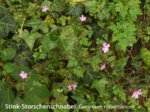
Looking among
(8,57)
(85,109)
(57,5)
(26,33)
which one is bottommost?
(85,109)

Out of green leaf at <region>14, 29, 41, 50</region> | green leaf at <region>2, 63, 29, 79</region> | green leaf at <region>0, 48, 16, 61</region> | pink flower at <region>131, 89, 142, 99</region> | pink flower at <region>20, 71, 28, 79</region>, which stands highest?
green leaf at <region>14, 29, 41, 50</region>

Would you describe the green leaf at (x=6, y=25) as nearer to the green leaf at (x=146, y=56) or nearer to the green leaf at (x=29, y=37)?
the green leaf at (x=29, y=37)

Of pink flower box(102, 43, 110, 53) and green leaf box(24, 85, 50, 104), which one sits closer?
green leaf box(24, 85, 50, 104)

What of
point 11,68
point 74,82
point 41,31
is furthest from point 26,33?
point 74,82

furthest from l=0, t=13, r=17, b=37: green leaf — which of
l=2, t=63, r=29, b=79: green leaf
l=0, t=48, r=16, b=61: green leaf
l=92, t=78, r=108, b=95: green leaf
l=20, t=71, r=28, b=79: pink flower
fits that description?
l=92, t=78, r=108, b=95: green leaf

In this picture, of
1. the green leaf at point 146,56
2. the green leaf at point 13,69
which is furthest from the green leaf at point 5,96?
the green leaf at point 146,56

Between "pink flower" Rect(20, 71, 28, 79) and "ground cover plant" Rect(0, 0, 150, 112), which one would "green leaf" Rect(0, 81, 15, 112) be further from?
"pink flower" Rect(20, 71, 28, 79)

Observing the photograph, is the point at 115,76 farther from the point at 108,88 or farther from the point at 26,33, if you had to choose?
the point at 26,33
